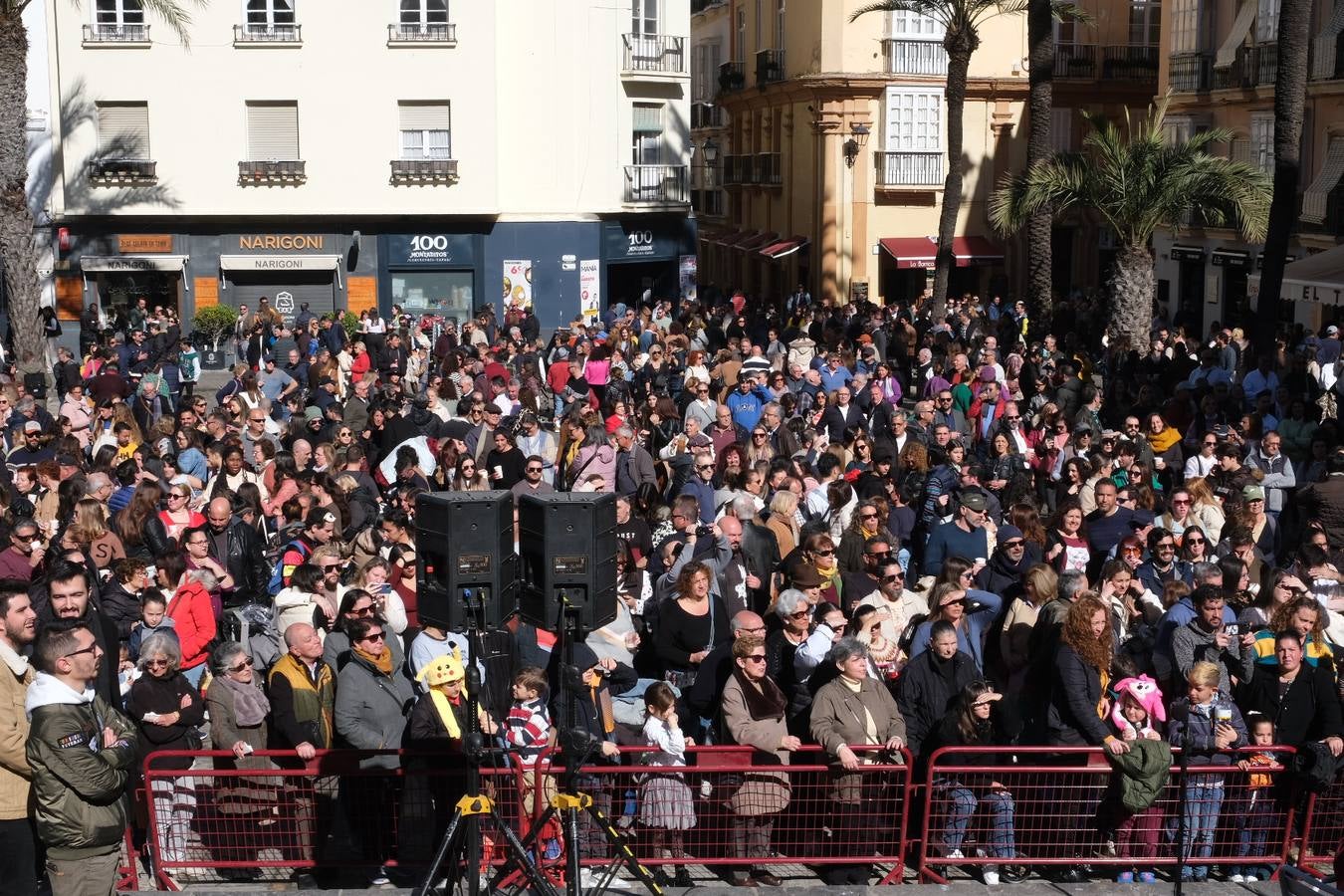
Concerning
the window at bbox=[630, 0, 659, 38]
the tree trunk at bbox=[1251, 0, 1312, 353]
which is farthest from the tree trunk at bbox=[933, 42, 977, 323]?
the tree trunk at bbox=[1251, 0, 1312, 353]

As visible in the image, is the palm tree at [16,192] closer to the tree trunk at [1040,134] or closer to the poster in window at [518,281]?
the poster in window at [518,281]

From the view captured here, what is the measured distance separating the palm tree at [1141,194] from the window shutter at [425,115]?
45.4 ft

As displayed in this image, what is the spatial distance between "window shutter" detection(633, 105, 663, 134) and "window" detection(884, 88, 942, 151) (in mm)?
7619

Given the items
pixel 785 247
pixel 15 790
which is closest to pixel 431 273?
pixel 785 247

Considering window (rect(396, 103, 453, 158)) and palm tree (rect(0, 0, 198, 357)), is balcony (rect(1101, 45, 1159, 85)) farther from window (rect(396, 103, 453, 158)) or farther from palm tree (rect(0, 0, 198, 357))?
palm tree (rect(0, 0, 198, 357))

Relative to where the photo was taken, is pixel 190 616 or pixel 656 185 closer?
pixel 190 616

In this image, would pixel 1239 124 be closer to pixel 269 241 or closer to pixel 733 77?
pixel 733 77

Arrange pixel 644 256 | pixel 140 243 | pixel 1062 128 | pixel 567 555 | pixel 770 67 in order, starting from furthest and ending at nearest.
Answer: pixel 770 67
pixel 1062 128
pixel 644 256
pixel 140 243
pixel 567 555

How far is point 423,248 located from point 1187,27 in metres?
18.9

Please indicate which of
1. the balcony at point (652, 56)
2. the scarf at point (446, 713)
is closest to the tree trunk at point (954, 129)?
the balcony at point (652, 56)

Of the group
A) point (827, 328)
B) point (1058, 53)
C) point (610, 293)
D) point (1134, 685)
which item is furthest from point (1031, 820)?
point (1058, 53)

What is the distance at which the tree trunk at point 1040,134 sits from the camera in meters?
27.6

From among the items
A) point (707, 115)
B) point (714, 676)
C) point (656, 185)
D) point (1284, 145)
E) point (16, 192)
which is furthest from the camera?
point (707, 115)

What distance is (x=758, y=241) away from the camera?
1863 inches
